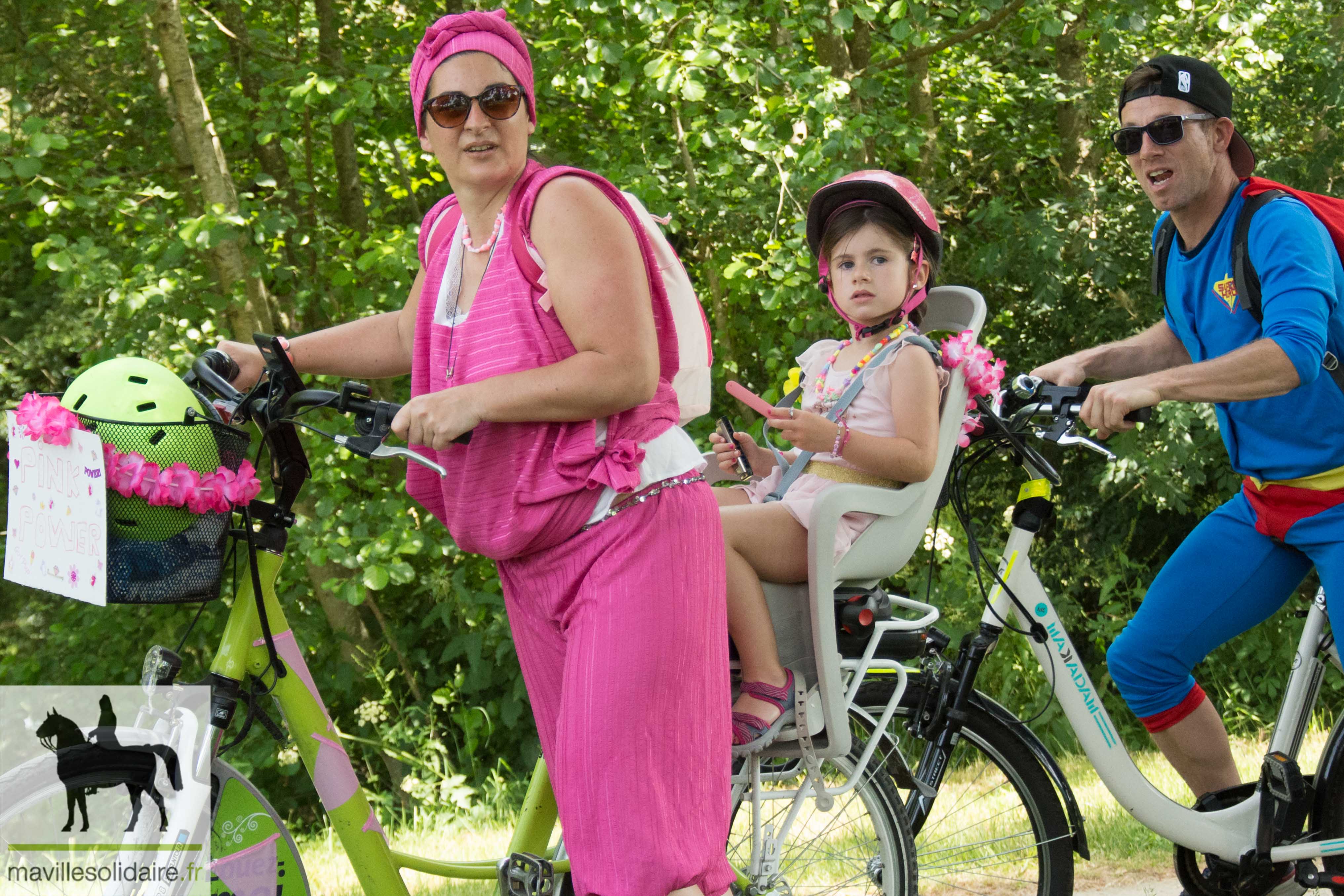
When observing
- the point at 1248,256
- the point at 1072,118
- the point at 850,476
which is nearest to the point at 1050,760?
the point at 850,476

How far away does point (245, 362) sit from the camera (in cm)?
238

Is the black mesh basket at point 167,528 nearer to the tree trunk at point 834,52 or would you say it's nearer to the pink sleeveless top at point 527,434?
the pink sleeveless top at point 527,434

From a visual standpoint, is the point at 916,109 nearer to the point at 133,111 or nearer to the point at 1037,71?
the point at 1037,71

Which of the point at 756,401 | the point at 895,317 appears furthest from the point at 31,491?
the point at 895,317

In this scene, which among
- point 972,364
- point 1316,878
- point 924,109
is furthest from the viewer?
point 924,109

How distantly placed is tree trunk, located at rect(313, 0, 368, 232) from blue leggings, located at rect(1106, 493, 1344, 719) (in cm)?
488

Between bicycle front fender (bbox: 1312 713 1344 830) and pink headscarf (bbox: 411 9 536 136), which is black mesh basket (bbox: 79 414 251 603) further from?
bicycle front fender (bbox: 1312 713 1344 830)

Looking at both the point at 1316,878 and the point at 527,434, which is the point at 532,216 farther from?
the point at 1316,878

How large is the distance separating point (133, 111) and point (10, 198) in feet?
5.07

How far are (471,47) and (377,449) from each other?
2.24ft

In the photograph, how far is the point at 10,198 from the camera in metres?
5.38

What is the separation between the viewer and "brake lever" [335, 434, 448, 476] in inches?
74.6

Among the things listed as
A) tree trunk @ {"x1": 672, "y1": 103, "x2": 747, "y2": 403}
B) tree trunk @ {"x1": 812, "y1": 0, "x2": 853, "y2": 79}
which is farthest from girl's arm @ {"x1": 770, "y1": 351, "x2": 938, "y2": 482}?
tree trunk @ {"x1": 812, "y1": 0, "x2": 853, "y2": 79}

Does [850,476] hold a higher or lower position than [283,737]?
higher
